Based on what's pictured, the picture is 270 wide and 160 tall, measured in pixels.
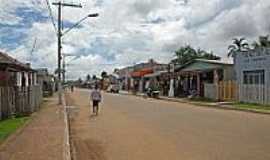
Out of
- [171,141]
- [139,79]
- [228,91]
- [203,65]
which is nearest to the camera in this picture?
[171,141]

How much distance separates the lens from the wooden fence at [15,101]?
21.0 meters

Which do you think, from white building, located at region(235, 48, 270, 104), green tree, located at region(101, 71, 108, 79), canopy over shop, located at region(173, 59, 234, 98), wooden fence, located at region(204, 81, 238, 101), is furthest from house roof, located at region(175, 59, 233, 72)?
green tree, located at region(101, 71, 108, 79)

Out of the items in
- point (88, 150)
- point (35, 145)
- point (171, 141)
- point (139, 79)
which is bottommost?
point (88, 150)

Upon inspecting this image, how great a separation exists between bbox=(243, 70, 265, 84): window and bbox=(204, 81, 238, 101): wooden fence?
1.37 meters

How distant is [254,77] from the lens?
39.4 m

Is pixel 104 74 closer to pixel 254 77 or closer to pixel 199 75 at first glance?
pixel 199 75

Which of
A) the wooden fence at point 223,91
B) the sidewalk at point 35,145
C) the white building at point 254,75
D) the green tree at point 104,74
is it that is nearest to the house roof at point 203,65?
the wooden fence at point 223,91

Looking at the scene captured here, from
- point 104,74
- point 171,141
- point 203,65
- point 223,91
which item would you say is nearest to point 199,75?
point 203,65

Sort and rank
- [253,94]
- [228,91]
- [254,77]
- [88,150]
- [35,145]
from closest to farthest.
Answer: [35,145] < [88,150] < [253,94] < [254,77] < [228,91]

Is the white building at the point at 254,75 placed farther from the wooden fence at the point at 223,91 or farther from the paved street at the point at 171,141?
the paved street at the point at 171,141

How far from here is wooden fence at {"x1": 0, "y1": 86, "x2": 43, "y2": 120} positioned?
21034mm

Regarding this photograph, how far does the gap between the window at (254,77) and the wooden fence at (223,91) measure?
1371 mm

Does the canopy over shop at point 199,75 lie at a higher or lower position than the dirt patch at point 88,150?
higher

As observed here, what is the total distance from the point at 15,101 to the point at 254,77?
73.1 feet
